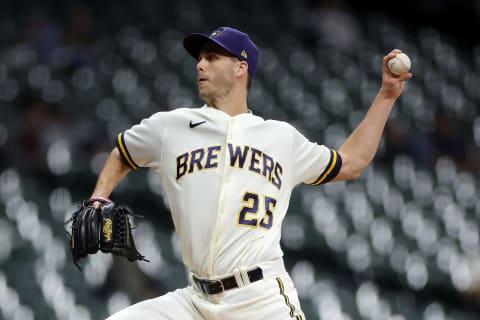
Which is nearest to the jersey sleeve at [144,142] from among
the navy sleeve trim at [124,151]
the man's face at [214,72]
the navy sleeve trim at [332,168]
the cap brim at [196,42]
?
the navy sleeve trim at [124,151]

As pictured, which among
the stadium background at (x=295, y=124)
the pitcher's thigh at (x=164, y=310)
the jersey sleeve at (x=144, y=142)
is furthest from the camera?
the stadium background at (x=295, y=124)

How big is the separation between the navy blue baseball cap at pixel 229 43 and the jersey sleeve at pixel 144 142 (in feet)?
1.08

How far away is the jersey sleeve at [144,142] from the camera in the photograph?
10.5 feet

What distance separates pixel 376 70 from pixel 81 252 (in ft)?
18.3

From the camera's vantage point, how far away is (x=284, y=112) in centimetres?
718

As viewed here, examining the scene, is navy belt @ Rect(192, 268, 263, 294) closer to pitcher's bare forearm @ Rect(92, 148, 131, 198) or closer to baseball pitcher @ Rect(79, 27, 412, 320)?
baseball pitcher @ Rect(79, 27, 412, 320)

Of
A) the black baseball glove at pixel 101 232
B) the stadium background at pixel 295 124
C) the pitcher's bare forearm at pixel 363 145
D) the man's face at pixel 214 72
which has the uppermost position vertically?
the man's face at pixel 214 72

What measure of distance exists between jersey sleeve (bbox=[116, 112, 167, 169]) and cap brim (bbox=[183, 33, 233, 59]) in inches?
12.6

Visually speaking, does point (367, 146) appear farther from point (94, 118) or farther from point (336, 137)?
A: point (336, 137)

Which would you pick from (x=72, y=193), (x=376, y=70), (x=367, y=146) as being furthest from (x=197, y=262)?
(x=376, y=70)

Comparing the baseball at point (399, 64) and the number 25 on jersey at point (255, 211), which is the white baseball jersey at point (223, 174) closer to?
the number 25 on jersey at point (255, 211)

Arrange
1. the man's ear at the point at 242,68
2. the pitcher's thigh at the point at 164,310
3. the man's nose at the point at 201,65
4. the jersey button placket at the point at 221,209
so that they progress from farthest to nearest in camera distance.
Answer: the man's ear at the point at 242,68 < the man's nose at the point at 201,65 < the jersey button placket at the point at 221,209 < the pitcher's thigh at the point at 164,310

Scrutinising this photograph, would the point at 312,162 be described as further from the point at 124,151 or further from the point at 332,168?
the point at 124,151

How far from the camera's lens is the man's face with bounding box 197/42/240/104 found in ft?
10.9
